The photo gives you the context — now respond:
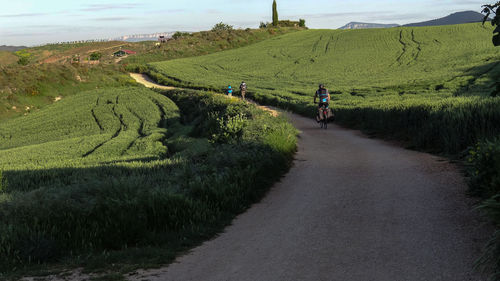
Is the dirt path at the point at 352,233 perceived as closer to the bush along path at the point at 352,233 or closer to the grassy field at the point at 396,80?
the bush along path at the point at 352,233

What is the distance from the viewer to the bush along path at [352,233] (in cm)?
562

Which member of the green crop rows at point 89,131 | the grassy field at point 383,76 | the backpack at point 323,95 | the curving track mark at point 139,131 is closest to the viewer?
the grassy field at point 383,76

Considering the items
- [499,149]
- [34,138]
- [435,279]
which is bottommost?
[34,138]

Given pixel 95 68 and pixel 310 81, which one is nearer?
pixel 310 81

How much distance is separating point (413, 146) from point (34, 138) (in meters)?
22.2

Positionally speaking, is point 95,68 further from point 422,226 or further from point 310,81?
point 422,226

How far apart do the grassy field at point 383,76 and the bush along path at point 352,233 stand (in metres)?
2.73

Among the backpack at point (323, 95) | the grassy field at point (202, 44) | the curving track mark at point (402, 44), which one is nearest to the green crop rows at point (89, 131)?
the backpack at point (323, 95)

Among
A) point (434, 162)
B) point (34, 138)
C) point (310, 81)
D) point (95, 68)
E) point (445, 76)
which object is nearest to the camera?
point (434, 162)

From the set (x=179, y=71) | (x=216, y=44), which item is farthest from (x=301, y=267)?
(x=216, y=44)

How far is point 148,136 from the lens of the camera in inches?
964

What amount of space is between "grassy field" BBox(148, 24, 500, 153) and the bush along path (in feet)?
8.96

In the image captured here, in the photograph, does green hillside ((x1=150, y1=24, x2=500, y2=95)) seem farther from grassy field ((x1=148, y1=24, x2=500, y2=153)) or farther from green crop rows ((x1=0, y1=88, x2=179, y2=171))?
green crop rows ((x1=0, y1=88, x2=179, y2=171))

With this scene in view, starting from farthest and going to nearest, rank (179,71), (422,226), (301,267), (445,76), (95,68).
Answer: (179,71) → (95,68) → (445,76) → (422,226) → (301,267)
